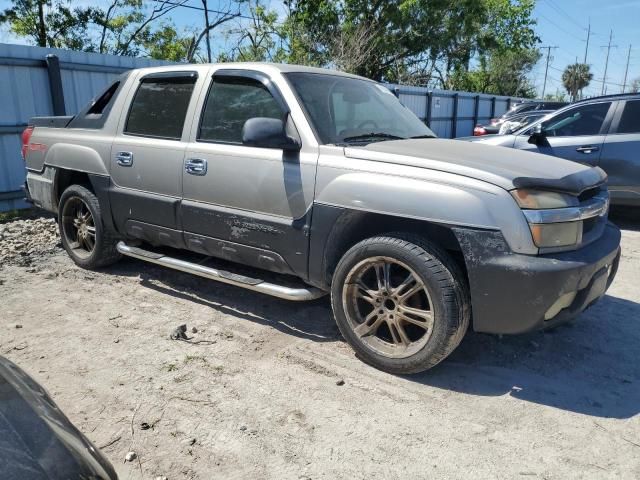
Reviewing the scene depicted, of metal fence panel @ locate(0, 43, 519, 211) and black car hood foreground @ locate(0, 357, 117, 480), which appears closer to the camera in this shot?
black car hood foreground @ locate(0, 357, 117, 480)

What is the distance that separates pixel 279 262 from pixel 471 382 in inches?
58.0

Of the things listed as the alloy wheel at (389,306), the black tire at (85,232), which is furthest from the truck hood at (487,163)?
the black tire at (85,232)

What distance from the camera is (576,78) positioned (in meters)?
76.5

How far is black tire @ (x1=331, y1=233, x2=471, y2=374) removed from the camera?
9.71 feet

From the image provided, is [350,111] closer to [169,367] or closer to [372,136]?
[372,136]

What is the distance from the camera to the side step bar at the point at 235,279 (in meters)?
3.54

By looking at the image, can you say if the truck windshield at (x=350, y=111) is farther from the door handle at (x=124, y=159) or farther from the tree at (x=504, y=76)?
the tree at (x=504, y=76)

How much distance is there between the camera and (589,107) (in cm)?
734

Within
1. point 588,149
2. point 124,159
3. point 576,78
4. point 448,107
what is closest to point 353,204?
point 124,159

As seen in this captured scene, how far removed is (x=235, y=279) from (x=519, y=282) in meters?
1.98

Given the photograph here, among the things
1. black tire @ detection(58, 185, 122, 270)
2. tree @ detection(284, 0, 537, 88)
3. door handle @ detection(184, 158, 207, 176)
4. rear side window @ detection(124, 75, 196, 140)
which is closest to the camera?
door handle @ detection(184, 158, 207, 176)

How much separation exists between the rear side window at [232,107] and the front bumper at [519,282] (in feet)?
5.64

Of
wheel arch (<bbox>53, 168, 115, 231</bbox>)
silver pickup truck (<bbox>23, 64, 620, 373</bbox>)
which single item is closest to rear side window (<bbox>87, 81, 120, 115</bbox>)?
silver pickup truck (<bbox>23, 64, 620, 373</bbox>)

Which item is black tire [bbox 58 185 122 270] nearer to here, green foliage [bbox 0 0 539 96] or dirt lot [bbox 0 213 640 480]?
dirt lot [bbox 0 213 640 480]
